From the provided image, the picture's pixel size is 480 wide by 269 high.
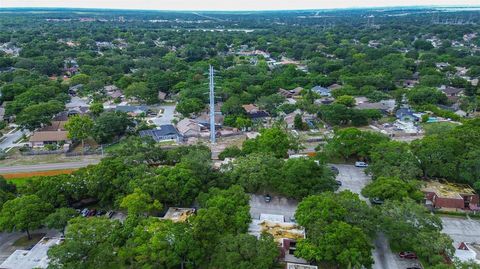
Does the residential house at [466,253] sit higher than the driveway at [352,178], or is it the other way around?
the residential house at [466,253]

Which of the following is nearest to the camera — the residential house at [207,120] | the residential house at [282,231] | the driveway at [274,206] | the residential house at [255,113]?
the residential house at [282,231]

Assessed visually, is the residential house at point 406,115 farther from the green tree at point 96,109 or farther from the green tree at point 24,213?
the green tree at point 24,213

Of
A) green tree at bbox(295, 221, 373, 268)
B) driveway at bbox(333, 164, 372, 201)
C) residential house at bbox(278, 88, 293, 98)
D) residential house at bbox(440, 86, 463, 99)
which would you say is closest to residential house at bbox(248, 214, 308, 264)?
green tree at bbox(295, 221, 373, 268)

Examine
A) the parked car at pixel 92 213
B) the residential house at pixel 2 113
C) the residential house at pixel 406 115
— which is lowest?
the parked car at pixel 92 213

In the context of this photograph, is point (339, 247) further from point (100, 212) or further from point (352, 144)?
point (100, 212)

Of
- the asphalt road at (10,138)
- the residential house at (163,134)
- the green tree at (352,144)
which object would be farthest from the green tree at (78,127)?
the green tree at (352,144)

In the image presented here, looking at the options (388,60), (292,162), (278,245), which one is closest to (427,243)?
(278,245)
